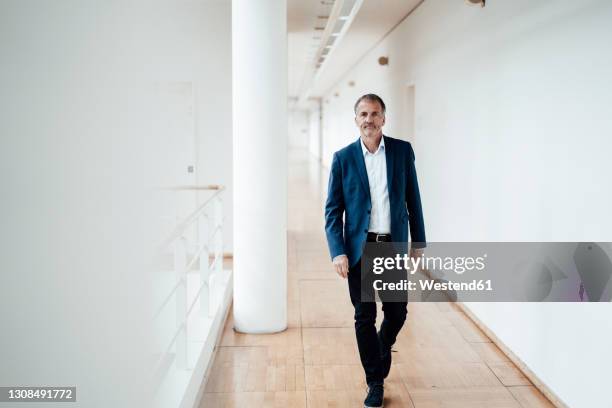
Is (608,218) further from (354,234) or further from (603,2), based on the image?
(354,234)

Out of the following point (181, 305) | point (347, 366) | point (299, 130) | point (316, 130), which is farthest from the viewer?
point (299, 130)

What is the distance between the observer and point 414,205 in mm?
2699

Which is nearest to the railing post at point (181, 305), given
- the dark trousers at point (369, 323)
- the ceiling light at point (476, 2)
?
the dark trousers at point (369, 323)

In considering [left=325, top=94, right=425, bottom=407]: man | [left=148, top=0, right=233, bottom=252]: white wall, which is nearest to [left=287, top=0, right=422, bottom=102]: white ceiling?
[left=148, top=0, right=233, bottom=252]: white wall

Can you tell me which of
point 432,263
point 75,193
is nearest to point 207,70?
point 432,263

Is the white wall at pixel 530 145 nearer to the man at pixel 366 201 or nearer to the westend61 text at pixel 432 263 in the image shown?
the westend61 text at pixel 432 263

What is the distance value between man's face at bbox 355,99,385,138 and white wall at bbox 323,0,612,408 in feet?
2.92

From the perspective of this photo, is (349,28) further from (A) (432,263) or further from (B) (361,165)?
(B) (361,165)

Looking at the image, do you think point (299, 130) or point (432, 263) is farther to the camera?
point (299, 130)

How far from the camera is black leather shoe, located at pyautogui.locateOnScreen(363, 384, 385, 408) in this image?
269cm

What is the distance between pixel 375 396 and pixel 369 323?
37 cm

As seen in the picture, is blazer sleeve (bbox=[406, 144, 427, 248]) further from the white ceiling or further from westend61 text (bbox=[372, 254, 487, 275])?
the white ceiling

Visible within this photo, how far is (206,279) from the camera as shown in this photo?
3561 mm

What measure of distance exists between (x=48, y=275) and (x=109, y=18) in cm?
54
